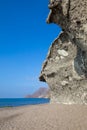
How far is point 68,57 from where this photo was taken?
24047 mm

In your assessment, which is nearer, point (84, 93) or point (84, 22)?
point (84, 22)

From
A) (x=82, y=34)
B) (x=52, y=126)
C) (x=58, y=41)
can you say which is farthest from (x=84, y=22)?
(x=58, y=41)

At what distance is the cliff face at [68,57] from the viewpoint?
12.6 meters

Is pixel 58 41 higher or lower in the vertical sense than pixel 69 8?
lower

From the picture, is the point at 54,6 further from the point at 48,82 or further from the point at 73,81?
the point at 48,82

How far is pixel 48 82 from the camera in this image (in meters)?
27.1

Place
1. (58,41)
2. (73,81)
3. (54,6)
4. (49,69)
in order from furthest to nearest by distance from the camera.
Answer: (49,69) → (58,41) → (73,81) → (54,6)

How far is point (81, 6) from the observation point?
1234 centimetres

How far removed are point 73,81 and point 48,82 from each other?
16.3 feet

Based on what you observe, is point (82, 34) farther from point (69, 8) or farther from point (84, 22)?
point (69, 8)

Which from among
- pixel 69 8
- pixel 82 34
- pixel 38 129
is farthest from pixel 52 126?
pixel 69 8

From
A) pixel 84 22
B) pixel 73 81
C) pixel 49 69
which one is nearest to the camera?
pixel 84 22

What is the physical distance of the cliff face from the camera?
12.6 metres

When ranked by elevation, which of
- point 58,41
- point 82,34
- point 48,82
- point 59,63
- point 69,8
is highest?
point 69,8
